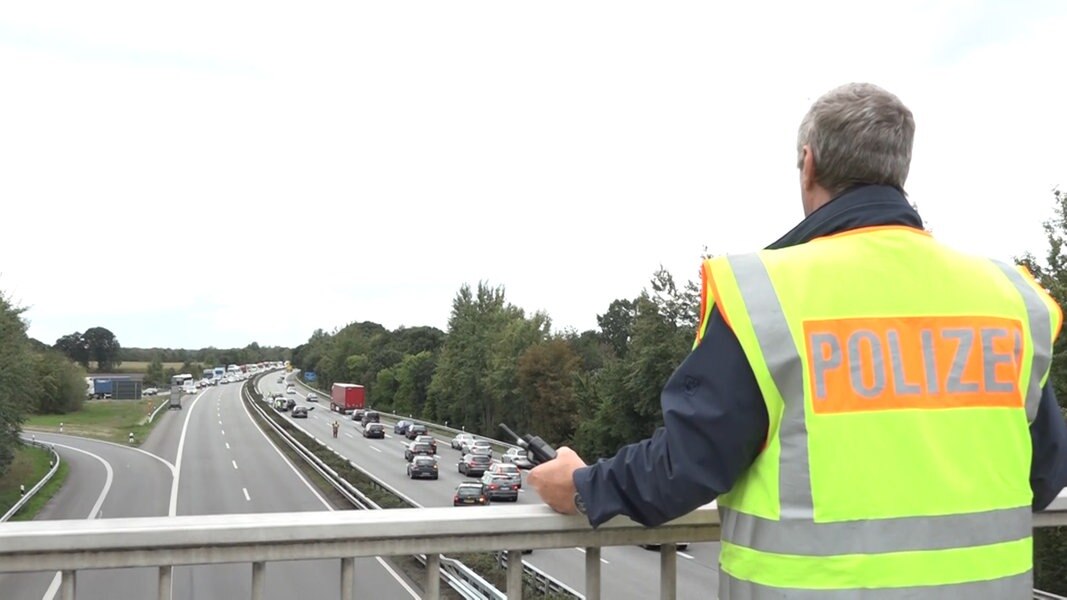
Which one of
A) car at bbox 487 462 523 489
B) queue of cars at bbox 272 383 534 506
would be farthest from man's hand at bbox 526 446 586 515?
car at bbox 487 462 523 489

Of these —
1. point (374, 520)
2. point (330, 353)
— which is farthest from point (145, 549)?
point (330, 353)

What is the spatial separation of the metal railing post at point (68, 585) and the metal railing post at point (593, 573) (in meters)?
1.53

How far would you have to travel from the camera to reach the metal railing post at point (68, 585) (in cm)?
245

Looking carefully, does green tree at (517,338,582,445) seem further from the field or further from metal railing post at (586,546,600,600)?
the field

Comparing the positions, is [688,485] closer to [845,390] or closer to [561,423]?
[845,390]

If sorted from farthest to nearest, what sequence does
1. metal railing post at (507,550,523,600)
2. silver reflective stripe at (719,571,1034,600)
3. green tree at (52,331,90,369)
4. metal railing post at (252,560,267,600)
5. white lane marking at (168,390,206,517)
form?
green tree at (52,331,90,369) → white lane marking at (168,390,206,517) → metal railing post at (507,550,523,600) → metal railing post at (252,560,267,600) → silver reflective stripe at (719,571,1034,600)

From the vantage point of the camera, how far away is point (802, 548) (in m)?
1.88

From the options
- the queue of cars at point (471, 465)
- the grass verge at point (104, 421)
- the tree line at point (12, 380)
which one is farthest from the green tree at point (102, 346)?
the tree line at point (12, 380)

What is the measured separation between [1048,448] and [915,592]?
70cm

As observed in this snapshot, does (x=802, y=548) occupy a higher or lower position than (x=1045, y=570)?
higher

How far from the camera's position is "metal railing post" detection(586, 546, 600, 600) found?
275 centimetres

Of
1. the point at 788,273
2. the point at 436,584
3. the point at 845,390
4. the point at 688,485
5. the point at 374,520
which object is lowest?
the point at 436,584

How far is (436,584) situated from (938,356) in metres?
1.62

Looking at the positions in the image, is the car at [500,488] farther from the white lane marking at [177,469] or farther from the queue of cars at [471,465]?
the white lane marking at [177,469]
